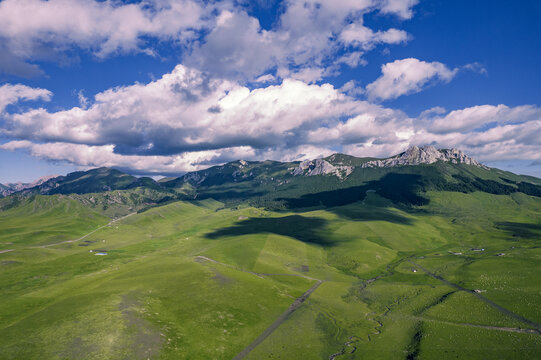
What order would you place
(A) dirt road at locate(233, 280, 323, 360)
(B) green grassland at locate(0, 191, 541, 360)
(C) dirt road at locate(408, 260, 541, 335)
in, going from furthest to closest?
(C) dirt road at locate(408, 260, 541, 335) → (A) dirt road at locate(233, 280, 323, 360) → (B) green grassland at locate(0, 191, 541, 360)

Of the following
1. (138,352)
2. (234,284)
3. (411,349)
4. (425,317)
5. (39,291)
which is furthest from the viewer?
(234,284)

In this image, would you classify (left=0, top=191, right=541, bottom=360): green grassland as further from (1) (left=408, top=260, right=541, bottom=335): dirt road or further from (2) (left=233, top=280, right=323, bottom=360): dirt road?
(2) (left=233, top=280, right=323, bottom=360): dirt road

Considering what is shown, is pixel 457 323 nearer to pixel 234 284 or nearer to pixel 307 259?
pixel 234 284

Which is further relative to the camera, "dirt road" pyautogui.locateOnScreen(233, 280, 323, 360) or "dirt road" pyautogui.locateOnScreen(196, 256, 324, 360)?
"dirt road" pyautogui.locateOnScreen(196, 256, 324, 360)

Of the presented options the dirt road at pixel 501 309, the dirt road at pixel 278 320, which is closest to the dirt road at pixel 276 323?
the dirt road at pixel 278 320

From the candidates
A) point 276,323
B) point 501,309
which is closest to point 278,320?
point 276,323

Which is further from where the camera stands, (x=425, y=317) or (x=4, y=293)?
(x=4, y=293)

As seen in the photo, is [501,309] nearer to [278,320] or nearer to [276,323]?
[278,320]

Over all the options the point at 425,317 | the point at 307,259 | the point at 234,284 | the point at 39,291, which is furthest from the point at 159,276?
the point at 425,317

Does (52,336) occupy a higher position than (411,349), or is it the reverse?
(52,336)

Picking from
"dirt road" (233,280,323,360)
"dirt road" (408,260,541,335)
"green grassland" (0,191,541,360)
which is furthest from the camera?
"dirt road" (408,260,541,335)

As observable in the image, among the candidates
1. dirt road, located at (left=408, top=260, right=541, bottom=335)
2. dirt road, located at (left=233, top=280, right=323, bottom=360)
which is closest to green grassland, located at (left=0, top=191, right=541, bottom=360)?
dirt road, located at (left=408, top=260, right=541, bottom=335)
